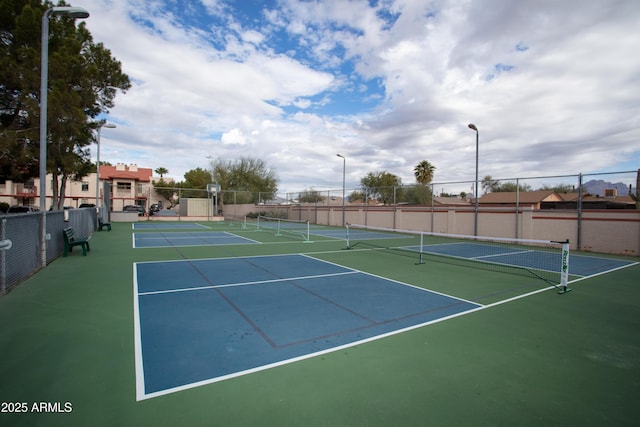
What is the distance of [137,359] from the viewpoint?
12.7ft

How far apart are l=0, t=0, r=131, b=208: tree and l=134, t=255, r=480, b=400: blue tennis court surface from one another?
50.2ft

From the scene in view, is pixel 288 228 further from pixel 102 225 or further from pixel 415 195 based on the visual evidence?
pixel 102 225

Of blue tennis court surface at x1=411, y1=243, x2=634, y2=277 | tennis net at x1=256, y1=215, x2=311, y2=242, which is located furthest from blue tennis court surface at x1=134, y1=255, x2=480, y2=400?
tennis net at x1=256, y1=215, x2=311, y2=242

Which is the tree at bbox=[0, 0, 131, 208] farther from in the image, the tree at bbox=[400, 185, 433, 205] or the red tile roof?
the red tile roof

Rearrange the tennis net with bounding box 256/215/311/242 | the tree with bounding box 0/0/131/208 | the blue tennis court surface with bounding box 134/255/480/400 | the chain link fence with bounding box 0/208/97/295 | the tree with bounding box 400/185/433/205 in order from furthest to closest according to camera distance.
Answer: the tree with bounding box 400/185/433/205 < the tennis net with bounding box 256/215/311/242 < the tree with bounding box 0/0/131/208 < the chain link fence with bounding box 0/208/97/295 < the blue tennis court surface with bounding box 134/255/480/400

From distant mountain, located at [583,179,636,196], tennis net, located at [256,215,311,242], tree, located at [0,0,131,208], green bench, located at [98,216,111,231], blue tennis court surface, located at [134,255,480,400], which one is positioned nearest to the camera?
blue tennis court surface, located at [134,255,480,400]

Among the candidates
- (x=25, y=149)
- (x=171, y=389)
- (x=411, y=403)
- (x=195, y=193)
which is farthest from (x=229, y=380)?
(x=195, y=193)

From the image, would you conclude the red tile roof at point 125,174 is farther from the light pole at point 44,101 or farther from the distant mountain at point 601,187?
the distant mountain at point 601,187

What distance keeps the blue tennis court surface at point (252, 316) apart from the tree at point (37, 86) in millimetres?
15299

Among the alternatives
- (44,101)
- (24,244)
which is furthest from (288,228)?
(24,244)

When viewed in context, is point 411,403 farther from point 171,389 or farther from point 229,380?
point 171,389

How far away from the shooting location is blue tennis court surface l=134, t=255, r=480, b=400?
3.81m

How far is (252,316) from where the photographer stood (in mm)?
5430

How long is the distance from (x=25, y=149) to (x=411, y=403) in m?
23.3
